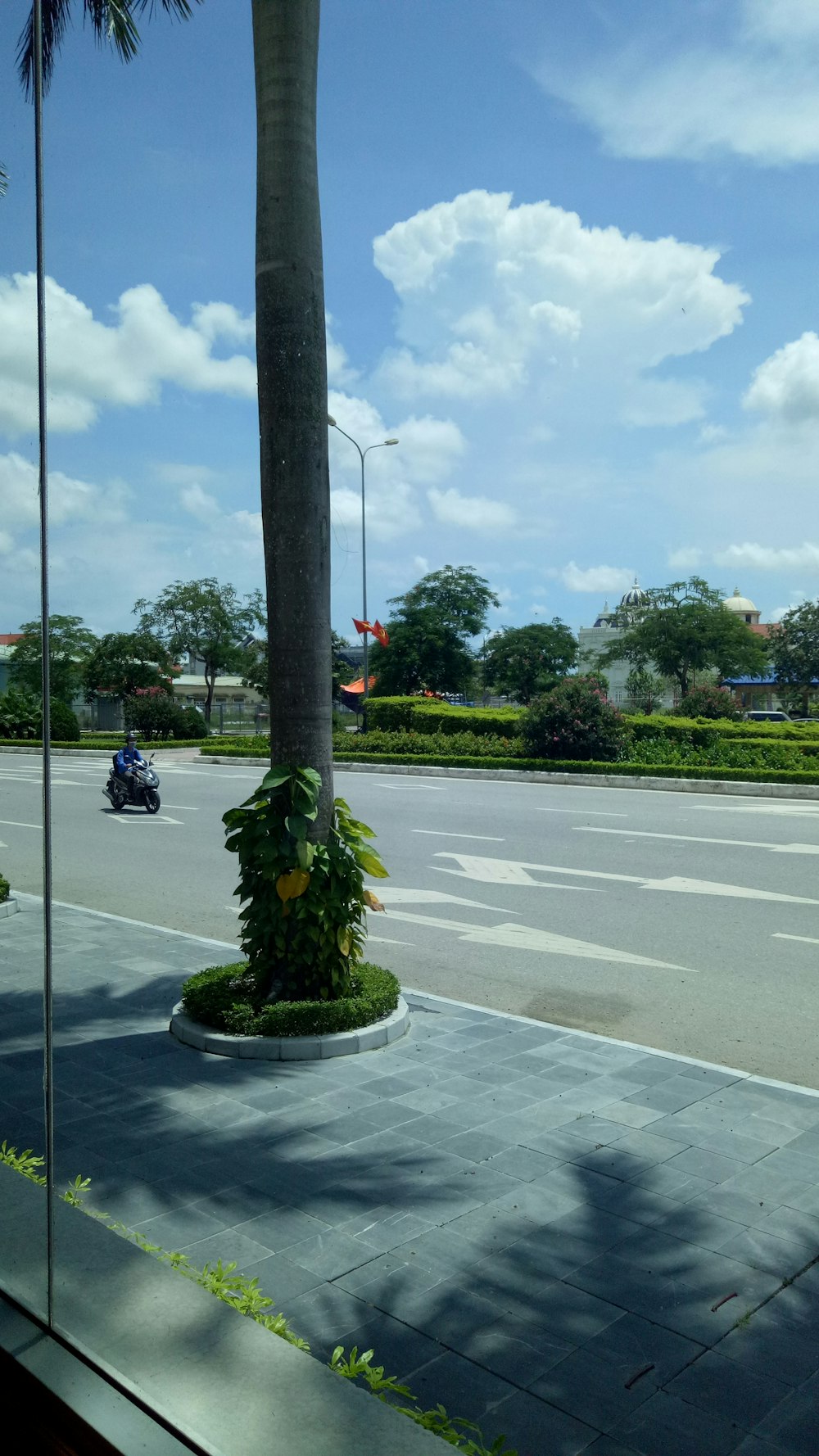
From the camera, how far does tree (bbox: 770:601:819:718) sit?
5388 centimetres

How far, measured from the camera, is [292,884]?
5570 mm

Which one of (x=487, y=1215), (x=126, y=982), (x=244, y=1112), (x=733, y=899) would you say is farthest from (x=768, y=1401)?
(x=733, y=899)

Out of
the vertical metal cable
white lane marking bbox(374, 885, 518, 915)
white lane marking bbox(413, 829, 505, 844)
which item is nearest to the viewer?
the vertical metal cable

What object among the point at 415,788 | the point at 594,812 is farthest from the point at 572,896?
the point at 415,788

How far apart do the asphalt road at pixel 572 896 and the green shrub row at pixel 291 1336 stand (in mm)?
3304

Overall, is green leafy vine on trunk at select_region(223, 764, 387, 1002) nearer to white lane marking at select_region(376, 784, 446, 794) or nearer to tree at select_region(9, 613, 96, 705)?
white lane marking at select_region(376, 784, 446, 794)

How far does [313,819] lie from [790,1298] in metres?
3.23

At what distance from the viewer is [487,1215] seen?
12.3 feet

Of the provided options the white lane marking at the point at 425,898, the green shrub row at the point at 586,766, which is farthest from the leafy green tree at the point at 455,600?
the white lane marking at the point at 425,898

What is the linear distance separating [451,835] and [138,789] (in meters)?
6.06

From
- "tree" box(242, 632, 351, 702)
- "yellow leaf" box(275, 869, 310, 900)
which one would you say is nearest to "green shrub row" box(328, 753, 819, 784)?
"yellow leaf" box(275, 869, 310, 900)

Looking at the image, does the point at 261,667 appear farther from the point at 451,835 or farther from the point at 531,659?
the point at 451,835

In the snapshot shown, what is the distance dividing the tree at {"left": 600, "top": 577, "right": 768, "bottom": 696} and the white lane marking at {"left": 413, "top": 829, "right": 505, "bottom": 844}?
35656 mm

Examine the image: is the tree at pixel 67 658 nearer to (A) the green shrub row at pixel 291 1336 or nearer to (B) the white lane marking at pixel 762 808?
(B) the white lane marking at pixel 762 808
